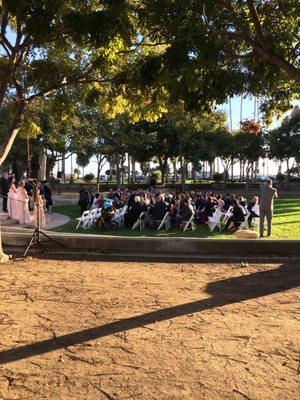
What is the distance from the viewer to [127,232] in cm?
1559

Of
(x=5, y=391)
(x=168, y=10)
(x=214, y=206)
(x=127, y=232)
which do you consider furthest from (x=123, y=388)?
(x=214, y=206)

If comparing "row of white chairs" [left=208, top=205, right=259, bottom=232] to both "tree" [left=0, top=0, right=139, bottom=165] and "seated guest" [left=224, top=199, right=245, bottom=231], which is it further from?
"tree" [left=0, top=0, right=139, bottom=165]

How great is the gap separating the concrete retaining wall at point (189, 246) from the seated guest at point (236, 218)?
5.28m

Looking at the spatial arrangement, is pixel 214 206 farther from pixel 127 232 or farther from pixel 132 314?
pixel 132 314

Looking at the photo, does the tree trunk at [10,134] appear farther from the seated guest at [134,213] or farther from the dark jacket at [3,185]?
the dark jacket at [3,185]

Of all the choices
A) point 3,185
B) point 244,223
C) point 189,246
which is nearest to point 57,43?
point 189,246

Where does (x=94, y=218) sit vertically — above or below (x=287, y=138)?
below

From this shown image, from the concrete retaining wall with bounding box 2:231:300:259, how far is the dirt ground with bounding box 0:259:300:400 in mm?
1448

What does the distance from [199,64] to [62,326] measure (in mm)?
4289

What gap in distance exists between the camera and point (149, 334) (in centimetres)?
545

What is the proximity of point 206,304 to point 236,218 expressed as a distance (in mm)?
9230

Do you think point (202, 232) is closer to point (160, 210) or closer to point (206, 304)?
point (160, 210)

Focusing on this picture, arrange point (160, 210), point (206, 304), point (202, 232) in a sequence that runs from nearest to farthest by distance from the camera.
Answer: point (206, 304), point (202, 232), point (160, 210)

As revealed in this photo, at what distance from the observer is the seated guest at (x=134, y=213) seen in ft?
54.2
